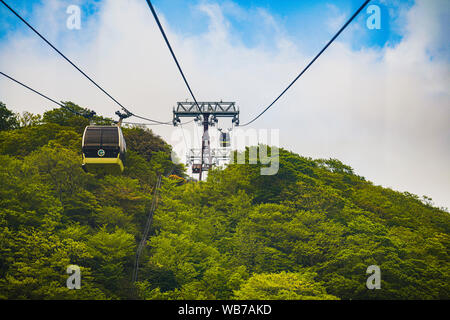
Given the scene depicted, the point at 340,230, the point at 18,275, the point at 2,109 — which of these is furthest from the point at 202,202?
the point at 2,109

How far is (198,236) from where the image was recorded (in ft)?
84.2

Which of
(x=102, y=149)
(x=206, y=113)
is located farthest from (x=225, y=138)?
(x=102, y=149)

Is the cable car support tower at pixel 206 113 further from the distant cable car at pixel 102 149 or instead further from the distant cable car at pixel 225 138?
the distant cable car at pixel 102 149

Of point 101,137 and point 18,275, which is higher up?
point 101,137

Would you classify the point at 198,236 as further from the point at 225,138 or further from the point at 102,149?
the point at 102,149

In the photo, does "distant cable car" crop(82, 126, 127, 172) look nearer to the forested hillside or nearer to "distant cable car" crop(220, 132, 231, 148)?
the forested hillside

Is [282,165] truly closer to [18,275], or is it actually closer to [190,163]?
[190,163]

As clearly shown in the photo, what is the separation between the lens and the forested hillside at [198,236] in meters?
17.7

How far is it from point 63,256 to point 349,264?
18694mm

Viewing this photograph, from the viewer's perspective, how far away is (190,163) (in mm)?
37594

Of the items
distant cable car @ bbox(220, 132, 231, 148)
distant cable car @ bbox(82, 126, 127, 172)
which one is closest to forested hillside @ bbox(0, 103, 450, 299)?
distant cable car @ bbox(220, 132, 231, 148)

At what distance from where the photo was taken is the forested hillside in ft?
58.1

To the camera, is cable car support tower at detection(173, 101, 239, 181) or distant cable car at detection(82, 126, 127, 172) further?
cable car support tower at detection(173, 101, 239, 181)

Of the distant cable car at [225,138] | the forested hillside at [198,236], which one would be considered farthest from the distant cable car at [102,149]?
the distant cable car at [225,138]
